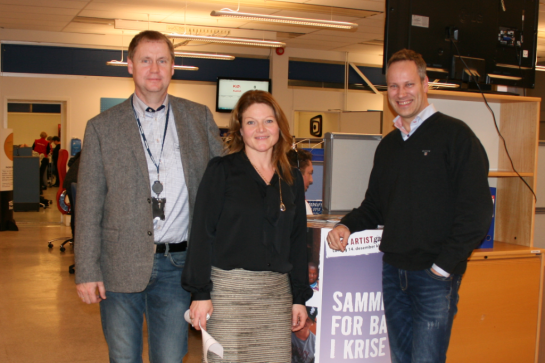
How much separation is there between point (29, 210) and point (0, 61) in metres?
3.22

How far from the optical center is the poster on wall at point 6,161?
27.6ft

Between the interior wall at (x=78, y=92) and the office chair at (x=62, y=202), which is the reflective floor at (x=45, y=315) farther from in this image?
the interior wall at (x=78, y=92)

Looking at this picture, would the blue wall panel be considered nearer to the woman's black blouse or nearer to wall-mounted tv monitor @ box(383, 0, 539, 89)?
wall-mounted tv monitor @ box(383, 0, 539, 89)

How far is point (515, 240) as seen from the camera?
310 cm

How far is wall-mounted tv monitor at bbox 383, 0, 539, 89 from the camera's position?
8.93ft

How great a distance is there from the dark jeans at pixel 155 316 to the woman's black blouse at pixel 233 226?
0.63 feet

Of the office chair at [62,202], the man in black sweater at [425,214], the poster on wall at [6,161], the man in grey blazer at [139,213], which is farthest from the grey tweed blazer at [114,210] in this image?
the poster on wall at [6,161]

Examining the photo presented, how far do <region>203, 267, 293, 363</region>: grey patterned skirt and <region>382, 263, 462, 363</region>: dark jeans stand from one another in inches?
22.8

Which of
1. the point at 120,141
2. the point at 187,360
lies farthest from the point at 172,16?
the point at 120,141

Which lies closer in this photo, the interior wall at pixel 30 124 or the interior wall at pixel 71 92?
the interior wall at pixel 71 92

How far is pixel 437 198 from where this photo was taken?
76.9 inches

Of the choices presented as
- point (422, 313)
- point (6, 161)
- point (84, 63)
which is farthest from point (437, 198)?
point (84, 63)

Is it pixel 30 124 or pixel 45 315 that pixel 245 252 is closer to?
pixel 45 315

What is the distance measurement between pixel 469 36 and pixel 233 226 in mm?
1974
